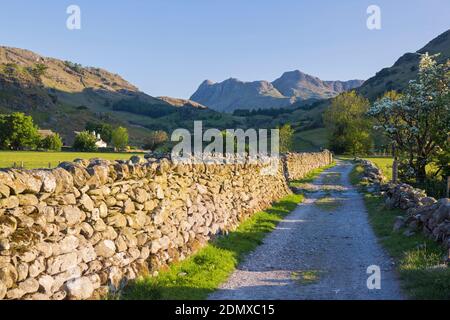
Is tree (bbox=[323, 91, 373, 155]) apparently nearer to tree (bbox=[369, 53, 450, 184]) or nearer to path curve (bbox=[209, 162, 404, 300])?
tree (bbox=[369, 53, 450, 184])

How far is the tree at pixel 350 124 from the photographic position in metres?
79.2

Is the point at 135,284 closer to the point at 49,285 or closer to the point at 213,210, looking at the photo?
the point at 49,285

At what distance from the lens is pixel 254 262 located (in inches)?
450

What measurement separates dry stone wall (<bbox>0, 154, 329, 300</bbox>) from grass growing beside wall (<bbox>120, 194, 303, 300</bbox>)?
32cm

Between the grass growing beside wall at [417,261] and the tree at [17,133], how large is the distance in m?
99.8

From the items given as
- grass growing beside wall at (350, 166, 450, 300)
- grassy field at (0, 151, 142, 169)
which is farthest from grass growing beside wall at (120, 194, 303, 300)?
grassy field at (0, 151, 142, 169)

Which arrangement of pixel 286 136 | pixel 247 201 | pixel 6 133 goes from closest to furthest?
1. pixel 247 201
2. pixel 286 136
3. pixel 6 133

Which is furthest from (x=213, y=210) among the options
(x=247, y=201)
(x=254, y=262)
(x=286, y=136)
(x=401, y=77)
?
(x=401, y=77)

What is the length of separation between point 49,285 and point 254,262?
574cm

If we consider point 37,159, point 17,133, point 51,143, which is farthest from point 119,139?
point 37,159

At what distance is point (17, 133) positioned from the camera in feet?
333

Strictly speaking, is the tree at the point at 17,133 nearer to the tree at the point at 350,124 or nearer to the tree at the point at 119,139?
the tree at the point at 119,139

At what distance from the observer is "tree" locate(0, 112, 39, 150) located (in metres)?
101
